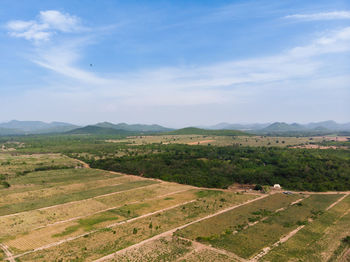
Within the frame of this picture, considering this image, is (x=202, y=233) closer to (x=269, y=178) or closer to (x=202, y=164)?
(x=269, y=178)

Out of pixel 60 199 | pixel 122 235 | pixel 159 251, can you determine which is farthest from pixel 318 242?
pixel 60 199

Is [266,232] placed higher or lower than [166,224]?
lower

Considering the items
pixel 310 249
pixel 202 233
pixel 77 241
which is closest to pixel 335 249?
pixel 310 249

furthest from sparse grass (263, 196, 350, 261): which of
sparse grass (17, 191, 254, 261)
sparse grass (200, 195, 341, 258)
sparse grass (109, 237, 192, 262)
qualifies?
sparse grass (17, 191, 254, 261)

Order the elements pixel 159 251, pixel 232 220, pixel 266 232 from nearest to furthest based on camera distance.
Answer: pixel 159 251 < pixel 266 232 < pixel 232 220

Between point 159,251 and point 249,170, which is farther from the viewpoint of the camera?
point 249,170

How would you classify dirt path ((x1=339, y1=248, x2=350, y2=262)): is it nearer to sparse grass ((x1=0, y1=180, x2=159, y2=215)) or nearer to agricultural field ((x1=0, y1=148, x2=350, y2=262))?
agricultural field ((x1=0, y1=148, x2=350, y2=262))

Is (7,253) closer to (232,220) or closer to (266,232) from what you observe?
(232,220)

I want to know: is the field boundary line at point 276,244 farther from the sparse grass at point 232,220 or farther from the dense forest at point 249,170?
the dense forest at point 249,170

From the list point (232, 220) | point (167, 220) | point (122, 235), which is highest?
point (122, 235)
